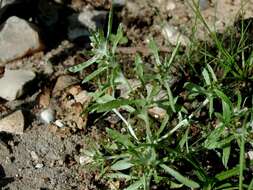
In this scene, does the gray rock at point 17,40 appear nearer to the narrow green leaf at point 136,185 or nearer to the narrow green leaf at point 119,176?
the narrow green leaf at point 119,176

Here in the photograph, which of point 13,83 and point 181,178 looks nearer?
point 181,178

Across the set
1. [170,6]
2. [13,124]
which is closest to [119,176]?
[13,124]

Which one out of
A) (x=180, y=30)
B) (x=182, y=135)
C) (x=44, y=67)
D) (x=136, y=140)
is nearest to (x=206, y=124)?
(x=182, y=135)

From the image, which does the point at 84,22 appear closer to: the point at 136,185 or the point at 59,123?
the point at 59,123

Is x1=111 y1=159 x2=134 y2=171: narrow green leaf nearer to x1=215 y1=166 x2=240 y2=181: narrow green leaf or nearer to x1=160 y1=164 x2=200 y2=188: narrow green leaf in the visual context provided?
x1=160 y1=164 x2=200 y2=188: narrow green leaf

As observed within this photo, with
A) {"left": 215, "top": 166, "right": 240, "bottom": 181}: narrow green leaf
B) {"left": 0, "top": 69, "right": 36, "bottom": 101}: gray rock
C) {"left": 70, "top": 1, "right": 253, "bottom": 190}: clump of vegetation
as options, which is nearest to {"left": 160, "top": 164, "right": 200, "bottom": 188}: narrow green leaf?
{"left": 70, "top": 1, "right": 253, "bottom": 190}: clump of vegetation

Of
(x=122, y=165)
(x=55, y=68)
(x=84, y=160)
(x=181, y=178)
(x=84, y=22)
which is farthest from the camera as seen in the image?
(x=84, y=22)
